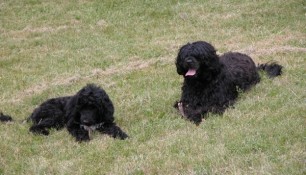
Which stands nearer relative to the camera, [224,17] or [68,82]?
[68,82]

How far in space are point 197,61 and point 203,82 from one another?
21.3 inches

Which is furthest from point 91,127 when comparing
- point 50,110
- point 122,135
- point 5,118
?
point 5,118

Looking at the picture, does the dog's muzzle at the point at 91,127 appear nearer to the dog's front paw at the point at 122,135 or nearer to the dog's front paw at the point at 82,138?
the dog's front paw at the point at 82,138

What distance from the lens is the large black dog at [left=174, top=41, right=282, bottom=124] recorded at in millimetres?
9727

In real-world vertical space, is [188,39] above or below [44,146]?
below

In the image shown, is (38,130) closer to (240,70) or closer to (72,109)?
(72,109)

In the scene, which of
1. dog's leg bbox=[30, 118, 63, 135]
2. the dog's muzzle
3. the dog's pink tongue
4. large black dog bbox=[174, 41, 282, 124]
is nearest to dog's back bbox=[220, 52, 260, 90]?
large black dog bbox=[174, 41, 282, 124]

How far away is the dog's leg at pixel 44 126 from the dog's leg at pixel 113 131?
1007mm

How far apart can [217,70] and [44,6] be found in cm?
1523

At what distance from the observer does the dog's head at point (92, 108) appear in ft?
30.8

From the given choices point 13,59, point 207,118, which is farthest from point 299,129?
point 13,59

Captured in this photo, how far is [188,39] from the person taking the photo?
17.3m

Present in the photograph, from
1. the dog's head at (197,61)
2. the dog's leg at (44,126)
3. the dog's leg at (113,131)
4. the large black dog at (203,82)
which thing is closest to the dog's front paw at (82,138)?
the dog's leg at (113,131)

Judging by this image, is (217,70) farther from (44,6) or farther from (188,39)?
(44,6)
